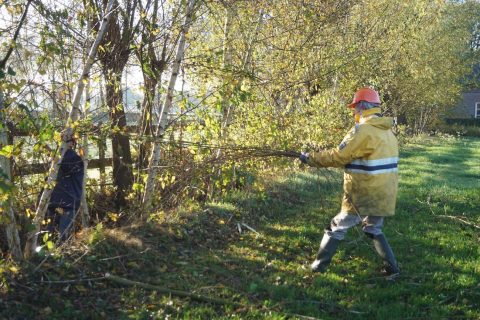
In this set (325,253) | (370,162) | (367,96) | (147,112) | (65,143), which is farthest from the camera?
(147,112)

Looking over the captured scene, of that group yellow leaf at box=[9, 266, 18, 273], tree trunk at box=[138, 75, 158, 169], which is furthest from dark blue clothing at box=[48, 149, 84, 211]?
yellow leaf at box=[9, 266, 18, 273]

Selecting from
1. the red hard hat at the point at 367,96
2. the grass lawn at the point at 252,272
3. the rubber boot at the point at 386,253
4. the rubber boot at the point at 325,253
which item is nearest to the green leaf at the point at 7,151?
the grass lawn at the point at 252,272

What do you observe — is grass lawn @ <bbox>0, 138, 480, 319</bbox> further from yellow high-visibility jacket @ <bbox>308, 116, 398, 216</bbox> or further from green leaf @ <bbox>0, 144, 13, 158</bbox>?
green leaf @ <bbox>0, 144, 13, 158</bbox>

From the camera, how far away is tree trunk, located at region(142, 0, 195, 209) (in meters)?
6.67

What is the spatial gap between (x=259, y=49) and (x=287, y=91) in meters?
1.08

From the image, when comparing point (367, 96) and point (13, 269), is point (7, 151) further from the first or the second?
point (367, 96)

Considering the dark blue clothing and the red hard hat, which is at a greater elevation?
the red hard hat

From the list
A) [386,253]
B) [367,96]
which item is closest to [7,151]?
[367,96]

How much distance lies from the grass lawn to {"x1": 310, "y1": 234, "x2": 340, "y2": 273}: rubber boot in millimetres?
108

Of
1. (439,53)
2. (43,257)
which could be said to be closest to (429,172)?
(43,257)

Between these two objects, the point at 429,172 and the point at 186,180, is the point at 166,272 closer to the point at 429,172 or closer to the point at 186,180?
the point at 186,180

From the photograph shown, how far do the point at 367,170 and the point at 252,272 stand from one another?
176cm

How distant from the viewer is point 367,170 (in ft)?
17.7

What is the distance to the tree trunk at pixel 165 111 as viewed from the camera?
263 inches
